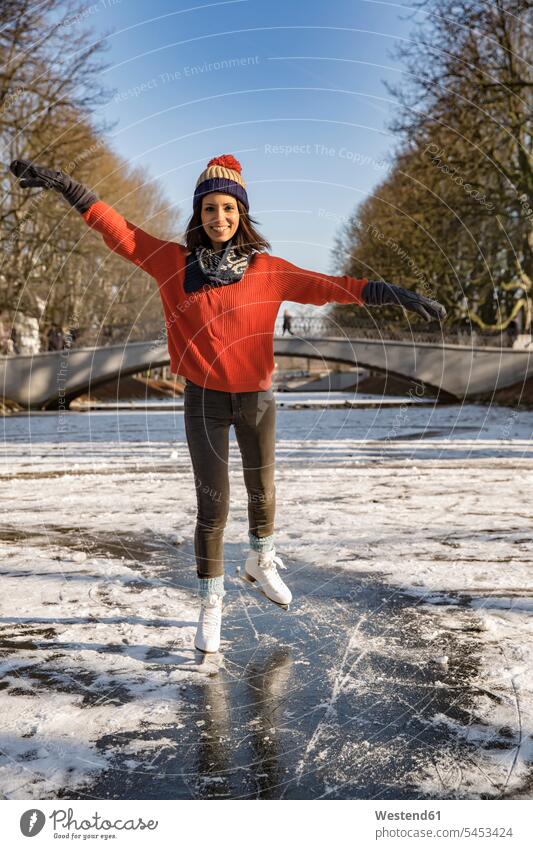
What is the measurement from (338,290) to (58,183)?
1.39 m

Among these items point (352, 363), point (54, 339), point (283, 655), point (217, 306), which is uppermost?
point (54, 339)

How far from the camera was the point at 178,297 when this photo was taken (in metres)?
3.67

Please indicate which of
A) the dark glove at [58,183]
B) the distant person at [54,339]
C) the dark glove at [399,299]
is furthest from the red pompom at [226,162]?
the distant person at [54,339]

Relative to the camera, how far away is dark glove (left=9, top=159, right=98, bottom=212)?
3758mm

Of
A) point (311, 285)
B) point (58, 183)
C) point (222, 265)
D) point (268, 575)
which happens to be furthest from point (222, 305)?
point (268, 575)

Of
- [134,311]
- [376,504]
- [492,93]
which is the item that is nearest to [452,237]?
[492,93]

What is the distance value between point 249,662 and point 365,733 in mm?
883

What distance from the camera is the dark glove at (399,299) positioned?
3.80 m

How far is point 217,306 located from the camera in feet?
11.9

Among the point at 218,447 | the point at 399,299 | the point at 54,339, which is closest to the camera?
the point at 218,447

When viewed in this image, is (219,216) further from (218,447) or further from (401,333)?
(401,333)

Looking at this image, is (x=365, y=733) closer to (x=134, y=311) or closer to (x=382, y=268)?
(x=382, y=268)

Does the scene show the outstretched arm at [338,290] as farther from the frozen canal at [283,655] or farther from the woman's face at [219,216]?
the frozen canal at [283,655]

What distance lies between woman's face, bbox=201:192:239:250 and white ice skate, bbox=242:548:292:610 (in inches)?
62.6
